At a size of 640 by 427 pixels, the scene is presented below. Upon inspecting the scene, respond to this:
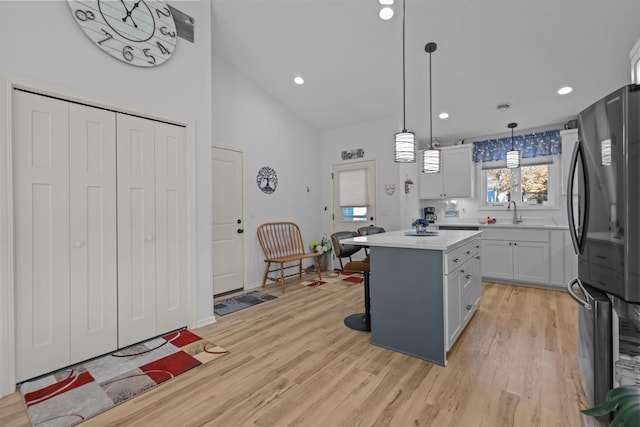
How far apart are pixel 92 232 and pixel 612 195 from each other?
332 cm

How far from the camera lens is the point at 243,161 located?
4.32 metres

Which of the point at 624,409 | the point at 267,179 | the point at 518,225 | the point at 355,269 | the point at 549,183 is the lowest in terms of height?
the point at 355,269

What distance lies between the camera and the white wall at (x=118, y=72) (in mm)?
1997

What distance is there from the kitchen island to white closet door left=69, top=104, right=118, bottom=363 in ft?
6.91

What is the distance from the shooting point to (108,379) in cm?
204

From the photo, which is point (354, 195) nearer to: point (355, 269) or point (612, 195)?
point (355, 269)

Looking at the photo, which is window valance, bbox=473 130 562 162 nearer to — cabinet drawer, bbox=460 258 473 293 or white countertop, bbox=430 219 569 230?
white countertop, bbox=430 219 569 230

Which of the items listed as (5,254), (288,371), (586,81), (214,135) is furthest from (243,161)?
(586,81)

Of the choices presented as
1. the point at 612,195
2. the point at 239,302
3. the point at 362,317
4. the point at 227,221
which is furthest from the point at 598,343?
the point at 227,221

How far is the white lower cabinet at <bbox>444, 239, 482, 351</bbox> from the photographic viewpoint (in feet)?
7.11

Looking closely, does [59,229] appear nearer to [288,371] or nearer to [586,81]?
[288,371]

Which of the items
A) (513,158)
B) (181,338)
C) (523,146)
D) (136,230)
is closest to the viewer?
(136,230)

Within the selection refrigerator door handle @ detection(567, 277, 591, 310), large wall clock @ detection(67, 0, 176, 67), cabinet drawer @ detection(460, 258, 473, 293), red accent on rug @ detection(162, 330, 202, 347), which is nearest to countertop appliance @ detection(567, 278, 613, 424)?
refrigerator door handle @ detection(567, 277, 591, 310)

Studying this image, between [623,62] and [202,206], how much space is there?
15.1ft
